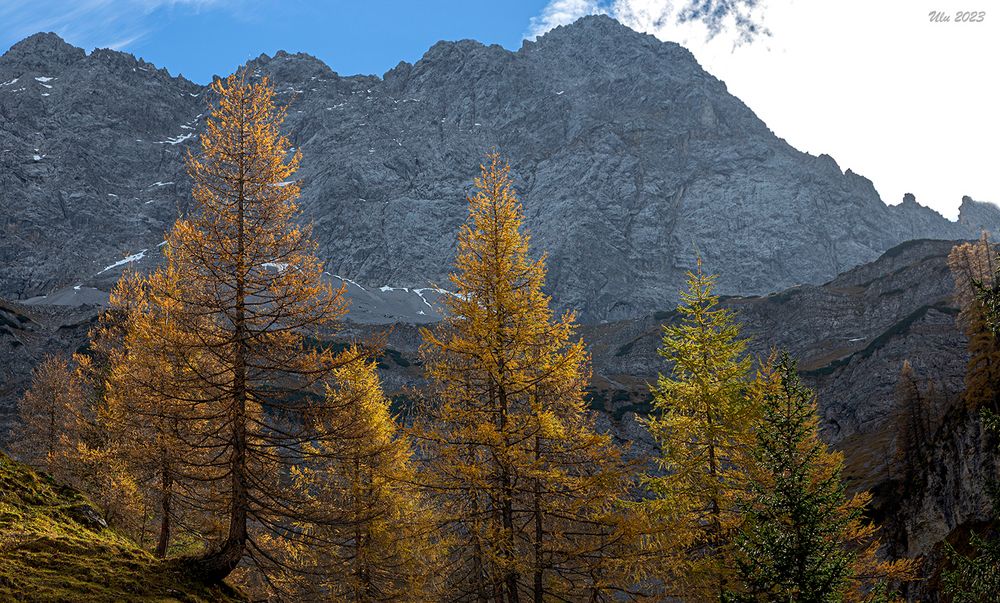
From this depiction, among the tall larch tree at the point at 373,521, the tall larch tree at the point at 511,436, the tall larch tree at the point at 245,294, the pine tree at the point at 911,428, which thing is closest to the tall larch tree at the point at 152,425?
the tall larch tree at the point at 245,294

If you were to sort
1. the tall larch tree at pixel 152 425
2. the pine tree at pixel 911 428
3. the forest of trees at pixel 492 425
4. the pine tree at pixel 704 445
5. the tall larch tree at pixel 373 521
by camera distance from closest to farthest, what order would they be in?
the forest of trees at pixel 492 425 < the pine tree at pixel 704 445 < the tall larch tree at pixel 152 425 < the tall larch tree at pixel 373 521 < the pine tree at pixel 911 428

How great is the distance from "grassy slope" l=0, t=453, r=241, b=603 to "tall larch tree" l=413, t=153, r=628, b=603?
5.17 meters

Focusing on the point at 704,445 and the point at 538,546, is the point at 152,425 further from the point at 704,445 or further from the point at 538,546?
the point at 704,445

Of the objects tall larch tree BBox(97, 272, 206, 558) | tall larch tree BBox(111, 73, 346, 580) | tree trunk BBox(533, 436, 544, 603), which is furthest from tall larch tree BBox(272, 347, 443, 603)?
tall larch tree BBox(111, 73, 346, 580)

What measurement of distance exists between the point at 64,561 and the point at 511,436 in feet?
27.6

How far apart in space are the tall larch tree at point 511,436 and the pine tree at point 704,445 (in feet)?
5.68

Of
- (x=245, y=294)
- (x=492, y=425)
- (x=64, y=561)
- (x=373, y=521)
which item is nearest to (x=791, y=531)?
(x=492, y=425)

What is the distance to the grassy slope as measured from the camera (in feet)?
27.9

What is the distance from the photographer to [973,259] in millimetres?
71312

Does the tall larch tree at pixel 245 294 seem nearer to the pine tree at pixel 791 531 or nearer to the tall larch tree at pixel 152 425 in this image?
the tall larch tree at pixel 152 425

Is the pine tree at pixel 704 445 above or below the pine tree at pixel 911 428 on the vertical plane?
above

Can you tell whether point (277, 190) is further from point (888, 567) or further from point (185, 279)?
point (888, 567)

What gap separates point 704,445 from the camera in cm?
1529

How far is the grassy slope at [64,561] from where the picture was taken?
8.52 meters
